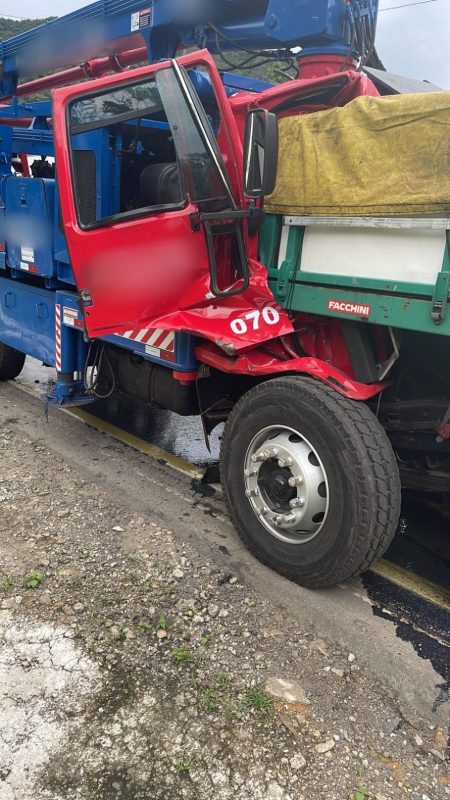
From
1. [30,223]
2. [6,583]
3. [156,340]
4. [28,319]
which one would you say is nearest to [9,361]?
[28,319]

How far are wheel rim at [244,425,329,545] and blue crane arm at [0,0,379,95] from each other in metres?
2.31

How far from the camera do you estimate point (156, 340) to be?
3611 millimetres

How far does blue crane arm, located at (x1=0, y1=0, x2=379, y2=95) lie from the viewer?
3.28 metres

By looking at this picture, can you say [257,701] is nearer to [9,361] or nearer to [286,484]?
[286,484]

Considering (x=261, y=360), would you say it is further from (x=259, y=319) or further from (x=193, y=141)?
(x=193, y=141)

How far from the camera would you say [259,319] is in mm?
3000

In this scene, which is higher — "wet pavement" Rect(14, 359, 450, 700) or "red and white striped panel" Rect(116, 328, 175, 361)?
"red and white striped panel" Rect(116, 328, 175, 361)

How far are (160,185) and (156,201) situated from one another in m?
0.09

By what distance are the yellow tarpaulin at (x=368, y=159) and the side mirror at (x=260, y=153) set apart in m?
0.22

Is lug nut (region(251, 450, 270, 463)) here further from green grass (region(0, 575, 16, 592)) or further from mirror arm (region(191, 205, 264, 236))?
green grass (region(0, 575, 16, 592))

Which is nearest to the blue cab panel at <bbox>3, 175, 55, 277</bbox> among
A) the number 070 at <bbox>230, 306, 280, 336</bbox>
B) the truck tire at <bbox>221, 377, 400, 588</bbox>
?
the number 070 at <bbox>230, 306, 280, 336</bbox>

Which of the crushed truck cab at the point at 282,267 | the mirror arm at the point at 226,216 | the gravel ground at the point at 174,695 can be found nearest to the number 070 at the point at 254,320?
the crushed truck cab at the point at 282,267

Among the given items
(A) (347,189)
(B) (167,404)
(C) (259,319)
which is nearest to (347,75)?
(A) (347,189)

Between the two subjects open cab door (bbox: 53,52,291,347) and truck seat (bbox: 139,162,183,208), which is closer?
open cab door (bbox: 53,52,291,347)
